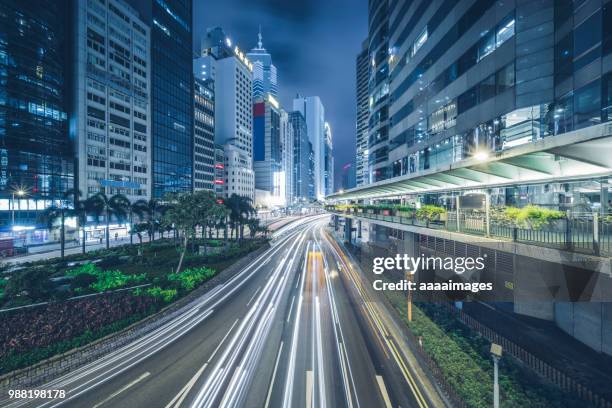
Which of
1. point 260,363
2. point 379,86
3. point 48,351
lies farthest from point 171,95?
point 260,363

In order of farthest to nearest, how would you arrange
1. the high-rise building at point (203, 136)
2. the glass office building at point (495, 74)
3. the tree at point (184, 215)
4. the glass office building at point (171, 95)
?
1. the high-rise building at point (203, 136)
2. the glass office building at point (171, 95)
3. the tree at point (184, 215)
4. the glass office building at point (495, 74)

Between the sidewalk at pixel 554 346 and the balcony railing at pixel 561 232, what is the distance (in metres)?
8.53

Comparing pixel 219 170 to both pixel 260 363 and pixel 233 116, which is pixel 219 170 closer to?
pixel 233 116

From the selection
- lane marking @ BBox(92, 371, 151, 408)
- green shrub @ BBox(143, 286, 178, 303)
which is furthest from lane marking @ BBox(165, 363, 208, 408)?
green shrub @ BBox(143, 286, 178, 303)

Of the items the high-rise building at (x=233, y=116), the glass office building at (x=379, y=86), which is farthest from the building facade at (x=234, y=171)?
the glass office building at (x=379, y=86)

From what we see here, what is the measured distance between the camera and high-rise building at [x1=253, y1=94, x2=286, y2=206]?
554 ft

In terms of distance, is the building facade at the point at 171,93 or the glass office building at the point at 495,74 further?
the building facade at the point at 171,93

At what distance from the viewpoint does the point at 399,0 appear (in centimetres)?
3950

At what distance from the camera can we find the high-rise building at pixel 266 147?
168875 mm

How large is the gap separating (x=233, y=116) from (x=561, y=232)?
14300 cm

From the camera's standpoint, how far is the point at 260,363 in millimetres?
13727

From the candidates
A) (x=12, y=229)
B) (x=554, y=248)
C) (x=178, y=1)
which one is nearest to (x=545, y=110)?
(x=554, y=248)

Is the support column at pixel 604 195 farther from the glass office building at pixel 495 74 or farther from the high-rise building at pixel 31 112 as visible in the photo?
the high-rise building at pixel 31 112

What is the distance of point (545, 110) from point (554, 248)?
1509 centimetres
